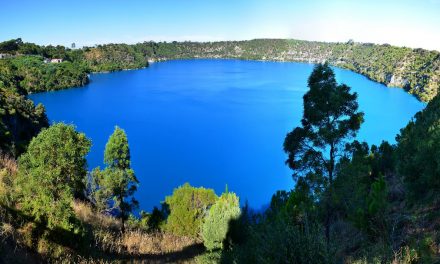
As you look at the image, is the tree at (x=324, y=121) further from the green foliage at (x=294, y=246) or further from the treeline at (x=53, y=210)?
the green foliage at (x=294, y=246)

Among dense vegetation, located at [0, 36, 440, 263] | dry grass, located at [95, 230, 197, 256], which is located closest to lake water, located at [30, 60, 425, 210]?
dense vegetation, located at [0, 36, 440, 263]

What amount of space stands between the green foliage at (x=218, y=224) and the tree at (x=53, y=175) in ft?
17.2

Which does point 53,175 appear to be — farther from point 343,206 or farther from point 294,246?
point 343,206

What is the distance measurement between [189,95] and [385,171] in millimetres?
72428

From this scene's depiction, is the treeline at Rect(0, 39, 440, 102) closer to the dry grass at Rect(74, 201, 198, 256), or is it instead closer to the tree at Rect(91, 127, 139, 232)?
the tree at Rect(91, 127, 139, 232)

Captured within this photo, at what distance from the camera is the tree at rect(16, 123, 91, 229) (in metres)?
5.30

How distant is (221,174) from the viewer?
132ft

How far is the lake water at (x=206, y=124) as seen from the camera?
1542 inches

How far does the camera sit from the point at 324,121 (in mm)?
14594

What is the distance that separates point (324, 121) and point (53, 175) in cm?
1131

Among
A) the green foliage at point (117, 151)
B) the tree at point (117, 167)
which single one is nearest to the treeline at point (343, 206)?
the tree at point (117, 167)

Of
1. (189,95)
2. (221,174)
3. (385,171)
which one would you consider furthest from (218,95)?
(385,171)

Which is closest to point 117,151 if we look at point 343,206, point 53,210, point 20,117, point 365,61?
point 343,206

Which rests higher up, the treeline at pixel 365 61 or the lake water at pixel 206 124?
the treeline at pixel 365 61
